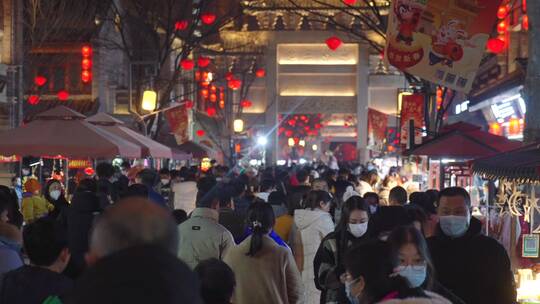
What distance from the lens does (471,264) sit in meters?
5.77

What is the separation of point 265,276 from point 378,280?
8.27 feet

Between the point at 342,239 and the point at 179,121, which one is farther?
the point at 179,121

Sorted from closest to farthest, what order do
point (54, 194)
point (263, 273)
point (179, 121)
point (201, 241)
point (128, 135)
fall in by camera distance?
1. point (263, 273)
2. point (201, 241)
3. point (54, 194)
4. point (128, 135)
5. point (179, 121)

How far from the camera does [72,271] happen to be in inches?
242

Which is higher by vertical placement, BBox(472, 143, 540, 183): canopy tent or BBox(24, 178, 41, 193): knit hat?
BBox(472, 143, 540, 183): canopy tent

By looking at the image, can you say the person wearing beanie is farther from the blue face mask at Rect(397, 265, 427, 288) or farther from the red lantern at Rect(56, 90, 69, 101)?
the red lantern at Rect(56, 90, 69, 101)

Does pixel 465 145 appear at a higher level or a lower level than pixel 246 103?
lower

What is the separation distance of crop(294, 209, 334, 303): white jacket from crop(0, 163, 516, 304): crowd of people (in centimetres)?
1

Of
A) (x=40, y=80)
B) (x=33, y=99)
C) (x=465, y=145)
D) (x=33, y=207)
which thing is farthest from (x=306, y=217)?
(x=40, y=80)

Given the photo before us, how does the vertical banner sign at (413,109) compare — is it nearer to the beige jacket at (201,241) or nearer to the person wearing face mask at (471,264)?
the beige jacket at (201,241)

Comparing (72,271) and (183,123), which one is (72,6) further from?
(72,271)

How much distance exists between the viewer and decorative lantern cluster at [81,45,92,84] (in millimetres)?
31281

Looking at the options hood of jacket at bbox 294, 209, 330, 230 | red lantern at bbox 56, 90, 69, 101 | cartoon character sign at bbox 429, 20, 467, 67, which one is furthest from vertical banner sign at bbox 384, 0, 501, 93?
red lantern at bbox 56, 90, 69, 101

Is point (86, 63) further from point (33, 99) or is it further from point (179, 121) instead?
point (179, 121)
